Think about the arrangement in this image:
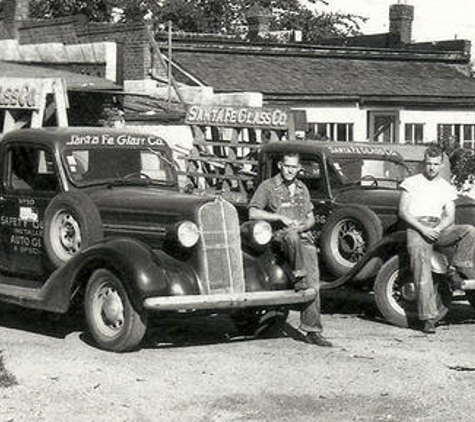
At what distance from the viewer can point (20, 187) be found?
33.5ft

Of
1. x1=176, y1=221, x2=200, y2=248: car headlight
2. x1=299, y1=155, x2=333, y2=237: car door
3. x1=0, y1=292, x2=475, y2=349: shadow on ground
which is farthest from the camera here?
x1=299, y1=155, x2=333, y2=237: car door

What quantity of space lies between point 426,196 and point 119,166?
2.83m

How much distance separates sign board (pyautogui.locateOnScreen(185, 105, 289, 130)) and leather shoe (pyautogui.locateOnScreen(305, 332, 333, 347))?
5942mm

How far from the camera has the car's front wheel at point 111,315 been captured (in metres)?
8.58

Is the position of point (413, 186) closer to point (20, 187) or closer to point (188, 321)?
point (188, 321)

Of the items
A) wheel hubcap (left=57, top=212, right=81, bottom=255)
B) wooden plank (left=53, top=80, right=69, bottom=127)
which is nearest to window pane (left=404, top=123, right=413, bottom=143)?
wooden plank (left=53, top=80, right=69, bottom=127)

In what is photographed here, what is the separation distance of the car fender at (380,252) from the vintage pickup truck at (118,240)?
1.19 m

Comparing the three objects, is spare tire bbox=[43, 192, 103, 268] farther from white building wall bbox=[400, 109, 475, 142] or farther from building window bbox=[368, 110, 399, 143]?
white building wall bbox=[400, 109, 475, 142]

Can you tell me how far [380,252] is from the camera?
34.3ft

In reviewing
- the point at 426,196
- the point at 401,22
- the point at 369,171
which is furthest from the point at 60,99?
the point at 401,22

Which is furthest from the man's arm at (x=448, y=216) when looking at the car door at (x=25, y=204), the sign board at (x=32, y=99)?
the sign board at (x=32, y=99)

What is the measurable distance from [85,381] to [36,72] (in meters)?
14.8

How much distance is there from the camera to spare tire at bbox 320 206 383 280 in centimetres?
1070

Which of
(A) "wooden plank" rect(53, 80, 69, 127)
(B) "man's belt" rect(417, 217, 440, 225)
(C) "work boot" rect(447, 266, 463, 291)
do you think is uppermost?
(A) "wooden plank" rect(53, 80, 69, 127)
